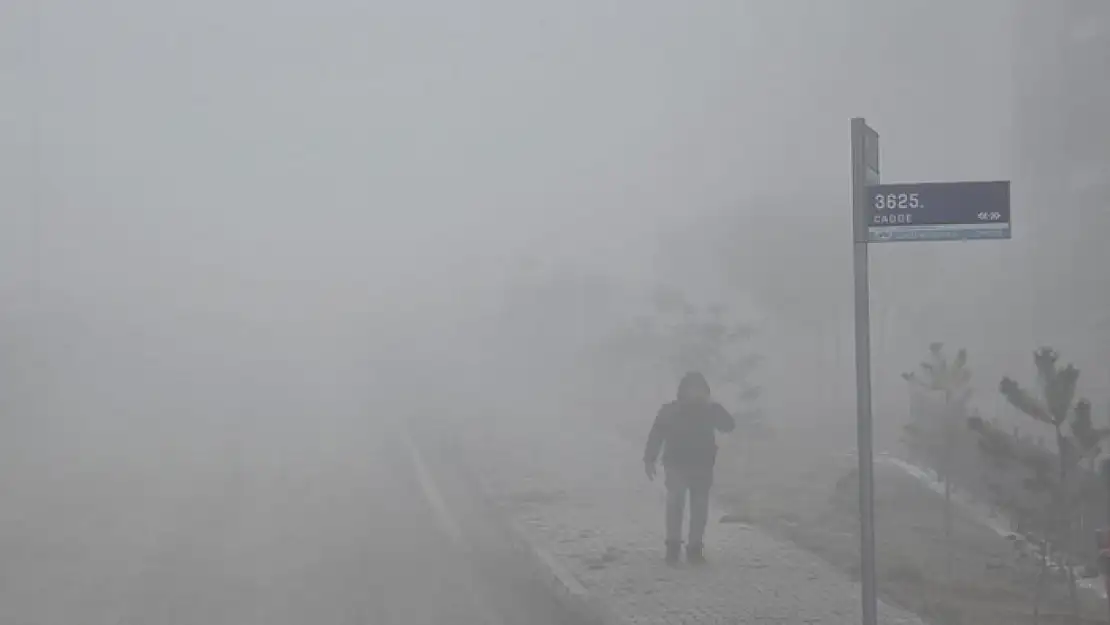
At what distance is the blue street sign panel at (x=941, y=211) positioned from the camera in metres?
4.40

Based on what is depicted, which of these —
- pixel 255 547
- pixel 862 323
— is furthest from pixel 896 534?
pixel 862 323

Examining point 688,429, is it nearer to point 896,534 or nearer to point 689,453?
point 689,453

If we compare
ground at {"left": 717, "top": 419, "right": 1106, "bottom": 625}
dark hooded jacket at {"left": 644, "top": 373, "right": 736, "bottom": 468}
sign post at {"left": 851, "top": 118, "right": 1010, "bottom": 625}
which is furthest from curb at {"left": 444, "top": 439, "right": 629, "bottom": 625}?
sign post at {"left": 851, "top": 118, "right": 1010, "bottom": 625}

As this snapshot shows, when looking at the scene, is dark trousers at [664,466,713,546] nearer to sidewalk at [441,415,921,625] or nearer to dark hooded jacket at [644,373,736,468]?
dark hooded jacket at [644,373,736,468]

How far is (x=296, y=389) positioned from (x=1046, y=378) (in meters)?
19.3

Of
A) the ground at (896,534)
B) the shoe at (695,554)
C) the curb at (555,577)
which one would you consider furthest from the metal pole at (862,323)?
the shoe at (695,554)

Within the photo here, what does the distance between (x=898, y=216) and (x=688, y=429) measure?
3.21m

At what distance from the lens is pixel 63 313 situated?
33781 millimetres

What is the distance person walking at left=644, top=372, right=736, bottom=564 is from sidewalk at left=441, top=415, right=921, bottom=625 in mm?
212

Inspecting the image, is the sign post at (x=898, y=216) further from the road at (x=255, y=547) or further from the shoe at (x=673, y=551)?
the shoe at (x=673, y=551)

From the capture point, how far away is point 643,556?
7625mm

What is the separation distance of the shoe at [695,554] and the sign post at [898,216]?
288 cm

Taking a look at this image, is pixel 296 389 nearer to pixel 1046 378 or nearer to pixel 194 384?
pixel 194 384

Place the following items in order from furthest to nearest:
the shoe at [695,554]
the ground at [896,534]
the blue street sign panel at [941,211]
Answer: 1. the shoe at [695,554]
2. the ground at [896,534]
3. the blue street sign panel at [941,211]
